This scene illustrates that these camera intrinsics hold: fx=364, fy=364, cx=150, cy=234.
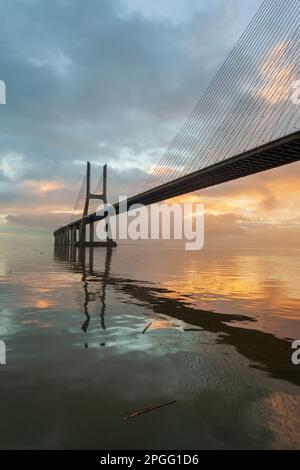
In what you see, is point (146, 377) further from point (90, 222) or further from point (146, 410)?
point (90, 222)

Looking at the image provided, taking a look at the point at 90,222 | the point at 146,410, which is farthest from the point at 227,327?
the point at 90,222

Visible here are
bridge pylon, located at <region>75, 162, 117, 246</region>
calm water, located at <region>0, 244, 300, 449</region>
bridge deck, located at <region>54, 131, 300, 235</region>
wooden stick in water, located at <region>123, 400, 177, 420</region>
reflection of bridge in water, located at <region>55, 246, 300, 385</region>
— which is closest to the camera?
calm water, located at <region>0, 244, 300, 449</region>

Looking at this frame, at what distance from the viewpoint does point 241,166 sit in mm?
41344

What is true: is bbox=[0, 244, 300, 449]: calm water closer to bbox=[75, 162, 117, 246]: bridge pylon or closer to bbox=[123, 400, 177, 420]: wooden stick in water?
bbox=[123, 400, 177, 420]: wooden stick in water

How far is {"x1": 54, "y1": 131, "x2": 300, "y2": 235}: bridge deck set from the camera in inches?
1357

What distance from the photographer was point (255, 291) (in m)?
21.0

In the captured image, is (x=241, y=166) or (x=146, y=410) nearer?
(x=146, y=410)

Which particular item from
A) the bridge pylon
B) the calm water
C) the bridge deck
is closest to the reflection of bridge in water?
the calm water

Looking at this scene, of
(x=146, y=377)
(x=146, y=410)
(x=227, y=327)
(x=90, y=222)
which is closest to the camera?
(x=146, y=410)

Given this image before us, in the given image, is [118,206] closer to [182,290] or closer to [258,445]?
[182,290]

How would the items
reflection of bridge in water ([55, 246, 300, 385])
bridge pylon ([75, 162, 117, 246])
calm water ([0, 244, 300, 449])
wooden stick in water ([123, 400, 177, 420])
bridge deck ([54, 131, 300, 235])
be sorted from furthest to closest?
bridge pylon ([75, 162, 117, 246])
bridge deck ([54, 131, 300, 235])
reflection of bridge in water ([55, 246, 300, 385])
wooden stick in water ([123, 400, 177, 420])
calm water ([0, 244, 300, 449])
